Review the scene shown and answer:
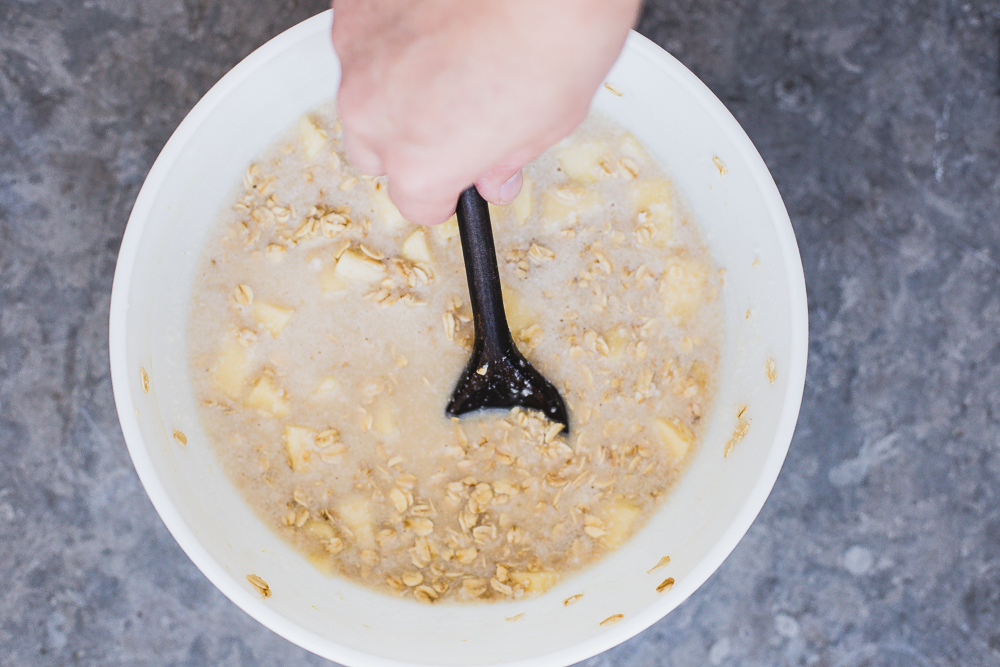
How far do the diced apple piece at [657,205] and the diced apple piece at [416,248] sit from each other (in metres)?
0.25

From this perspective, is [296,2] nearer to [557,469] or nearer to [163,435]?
[163,435]

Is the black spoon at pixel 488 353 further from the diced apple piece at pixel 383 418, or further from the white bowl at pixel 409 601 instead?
the white bowl at pixel 409 601

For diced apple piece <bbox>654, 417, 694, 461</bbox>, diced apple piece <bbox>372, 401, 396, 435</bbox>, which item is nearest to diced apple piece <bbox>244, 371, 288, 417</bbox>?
diced apple piece <bbox>372, 401, 396, 435</bbox>

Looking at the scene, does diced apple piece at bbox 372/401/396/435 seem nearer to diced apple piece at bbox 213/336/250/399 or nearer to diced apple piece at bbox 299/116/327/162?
diced apple piece at bbox 213/336/250/399

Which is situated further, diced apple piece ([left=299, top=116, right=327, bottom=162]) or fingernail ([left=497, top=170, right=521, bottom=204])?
diced apple piece ([left=299, top=116, right=327, bottom=162])

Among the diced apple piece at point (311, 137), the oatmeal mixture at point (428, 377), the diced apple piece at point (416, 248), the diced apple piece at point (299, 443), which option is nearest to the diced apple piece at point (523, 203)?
the oatmeal mixture at point (428, 377)

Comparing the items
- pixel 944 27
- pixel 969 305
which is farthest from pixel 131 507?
pixel 944 27

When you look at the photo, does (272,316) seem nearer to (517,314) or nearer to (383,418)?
(383,418)

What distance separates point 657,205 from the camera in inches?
34.3

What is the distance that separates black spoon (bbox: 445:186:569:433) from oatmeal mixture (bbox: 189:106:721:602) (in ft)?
0.07

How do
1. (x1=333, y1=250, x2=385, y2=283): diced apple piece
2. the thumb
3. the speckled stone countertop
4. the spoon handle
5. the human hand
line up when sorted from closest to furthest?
1. the human hand
2. the thumb
3. the spoon handle
4. (x1=333, y1=250, x2=385, y2=283): diced apple piece
5. the speckled stone countertop

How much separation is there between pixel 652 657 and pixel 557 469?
1.17 ft

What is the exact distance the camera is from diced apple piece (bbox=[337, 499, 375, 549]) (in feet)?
2.75

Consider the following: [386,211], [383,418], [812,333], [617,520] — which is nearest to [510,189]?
[386,211]
